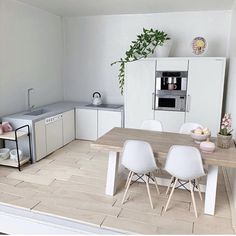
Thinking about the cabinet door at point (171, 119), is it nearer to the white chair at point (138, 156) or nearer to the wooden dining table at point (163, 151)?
the wooden dining table at point (163, 151)

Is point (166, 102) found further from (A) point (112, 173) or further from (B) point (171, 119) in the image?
(A) point (112, 173)

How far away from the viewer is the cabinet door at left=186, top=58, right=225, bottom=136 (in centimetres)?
395

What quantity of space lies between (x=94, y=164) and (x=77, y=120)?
1384 mm

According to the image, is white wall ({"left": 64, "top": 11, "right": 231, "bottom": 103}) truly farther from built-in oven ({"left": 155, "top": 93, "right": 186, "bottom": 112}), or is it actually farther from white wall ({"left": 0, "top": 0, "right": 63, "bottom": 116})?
built-in oven ({"left": 155, "top": 93, "right": 186, "bottom": 112})

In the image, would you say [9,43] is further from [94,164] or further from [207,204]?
[207,204]

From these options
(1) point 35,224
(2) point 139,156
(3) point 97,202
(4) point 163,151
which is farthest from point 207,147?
(1) point 35,224

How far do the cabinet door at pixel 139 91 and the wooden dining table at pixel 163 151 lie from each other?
133 centimetres

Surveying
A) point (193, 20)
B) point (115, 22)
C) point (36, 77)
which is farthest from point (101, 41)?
point (193, 20)

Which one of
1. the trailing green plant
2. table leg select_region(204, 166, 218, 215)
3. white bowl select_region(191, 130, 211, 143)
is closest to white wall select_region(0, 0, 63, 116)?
the trailing green plant

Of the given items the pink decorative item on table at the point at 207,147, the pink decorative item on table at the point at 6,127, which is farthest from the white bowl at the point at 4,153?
the pink decorative item on table at the point at 207,147

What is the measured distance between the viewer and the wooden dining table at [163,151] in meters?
2.26

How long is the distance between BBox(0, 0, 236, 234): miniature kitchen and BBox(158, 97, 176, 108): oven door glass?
0.08 feet

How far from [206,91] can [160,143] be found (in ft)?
6.15

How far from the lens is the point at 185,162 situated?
7.54ft
